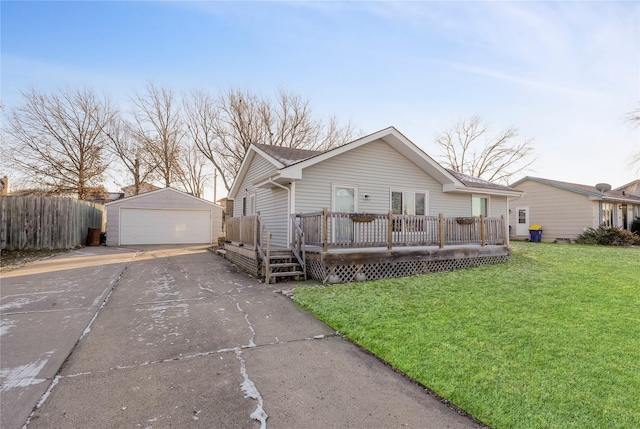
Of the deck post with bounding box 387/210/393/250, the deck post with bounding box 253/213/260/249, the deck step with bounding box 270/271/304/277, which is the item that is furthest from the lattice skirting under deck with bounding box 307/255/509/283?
the deck post with bounding box 253/213/260/249

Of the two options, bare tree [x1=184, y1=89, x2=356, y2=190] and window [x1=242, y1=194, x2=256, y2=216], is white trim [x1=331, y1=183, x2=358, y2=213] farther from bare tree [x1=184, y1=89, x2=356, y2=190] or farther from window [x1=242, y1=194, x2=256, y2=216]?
bare tree [x1=184, y1=89, x2=356, y2=190]

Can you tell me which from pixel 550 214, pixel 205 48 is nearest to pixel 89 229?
pixel 205 48

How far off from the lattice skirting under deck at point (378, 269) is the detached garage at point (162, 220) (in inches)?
498

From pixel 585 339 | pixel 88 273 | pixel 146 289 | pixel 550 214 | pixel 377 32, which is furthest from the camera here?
pixel 550 214

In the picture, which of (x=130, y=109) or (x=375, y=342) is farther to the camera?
(x=130, y=109)

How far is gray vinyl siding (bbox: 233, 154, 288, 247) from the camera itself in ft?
34.1

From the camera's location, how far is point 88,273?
8.75 meters

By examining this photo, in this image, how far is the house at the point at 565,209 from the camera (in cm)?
1848

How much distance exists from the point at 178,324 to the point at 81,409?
7.14ft

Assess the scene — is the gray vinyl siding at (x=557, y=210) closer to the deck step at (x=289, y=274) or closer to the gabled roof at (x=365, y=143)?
the gabled roof at (x=365, y=143)

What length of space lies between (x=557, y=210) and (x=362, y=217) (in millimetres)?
17871

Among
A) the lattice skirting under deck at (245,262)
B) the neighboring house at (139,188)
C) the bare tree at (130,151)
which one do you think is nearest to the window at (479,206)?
the lattice skirting under deck at (245,262)

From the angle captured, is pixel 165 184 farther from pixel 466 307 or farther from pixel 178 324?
pixel 466 307

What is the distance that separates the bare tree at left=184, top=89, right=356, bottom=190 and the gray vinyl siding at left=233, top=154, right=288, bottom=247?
42.9 ft
